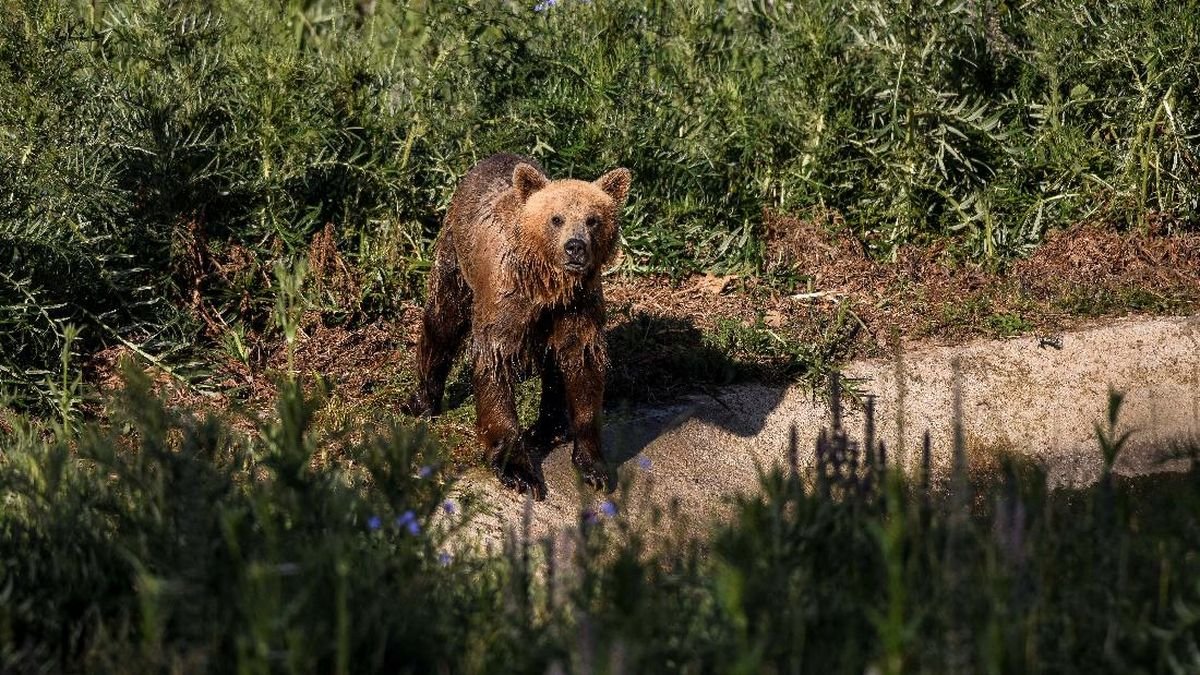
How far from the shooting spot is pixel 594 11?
10141 mm

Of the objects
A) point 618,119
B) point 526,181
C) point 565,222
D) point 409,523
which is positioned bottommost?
point 409,523

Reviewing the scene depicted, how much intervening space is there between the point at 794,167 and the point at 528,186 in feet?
10.4

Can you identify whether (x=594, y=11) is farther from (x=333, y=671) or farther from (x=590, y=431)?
(x=333, y=671)

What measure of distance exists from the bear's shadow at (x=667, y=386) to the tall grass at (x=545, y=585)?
256 centimetres

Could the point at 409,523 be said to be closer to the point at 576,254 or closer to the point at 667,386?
the point at 576,254

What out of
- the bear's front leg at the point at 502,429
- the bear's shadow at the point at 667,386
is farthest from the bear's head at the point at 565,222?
the bear's shadow at the point at 667,386

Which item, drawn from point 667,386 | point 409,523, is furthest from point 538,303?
point 409,523

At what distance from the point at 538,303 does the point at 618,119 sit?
2820 mm

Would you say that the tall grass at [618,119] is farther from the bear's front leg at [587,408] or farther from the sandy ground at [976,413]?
the bear's front leg at [587,408]

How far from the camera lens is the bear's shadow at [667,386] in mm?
7547

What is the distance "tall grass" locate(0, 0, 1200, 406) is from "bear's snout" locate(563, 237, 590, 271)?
2.62 m

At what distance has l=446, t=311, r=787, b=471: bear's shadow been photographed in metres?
7.55

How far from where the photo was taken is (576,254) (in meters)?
6.54

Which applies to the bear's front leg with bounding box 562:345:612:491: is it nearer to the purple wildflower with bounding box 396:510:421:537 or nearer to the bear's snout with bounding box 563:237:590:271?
the bear's snout with bounding box 563:237:590:271
